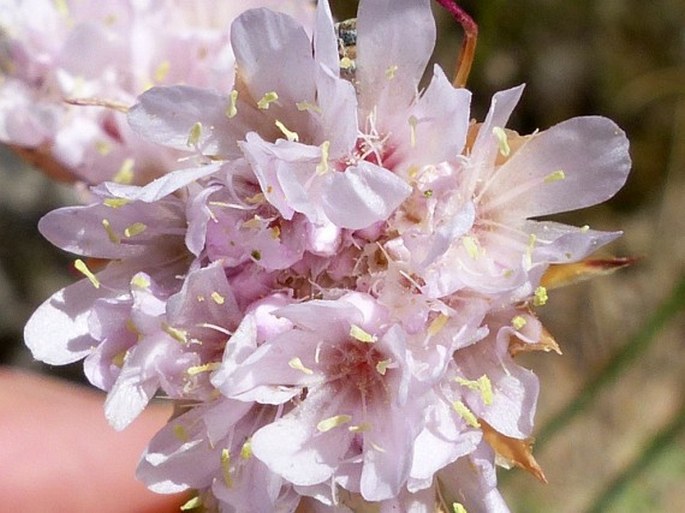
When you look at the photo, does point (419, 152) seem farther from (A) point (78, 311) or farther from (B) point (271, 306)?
(A) point (78, 311)

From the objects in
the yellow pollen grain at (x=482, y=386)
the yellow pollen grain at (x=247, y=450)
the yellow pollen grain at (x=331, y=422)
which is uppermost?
the yellow pollen grain at (x=482, y=386)

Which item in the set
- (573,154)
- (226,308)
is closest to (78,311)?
(226,308)

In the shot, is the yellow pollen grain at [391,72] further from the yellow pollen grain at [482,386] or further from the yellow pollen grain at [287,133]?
the yellow pollen grain at [482,386]

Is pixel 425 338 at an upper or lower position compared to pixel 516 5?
upper

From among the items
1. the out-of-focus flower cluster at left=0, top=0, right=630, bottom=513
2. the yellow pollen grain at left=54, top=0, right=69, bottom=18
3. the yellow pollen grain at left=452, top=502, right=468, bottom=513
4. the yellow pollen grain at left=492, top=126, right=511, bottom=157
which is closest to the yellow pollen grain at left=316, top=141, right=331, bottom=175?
the out-of-focus flower cluster at left=0, top=0, right=630, bottom=513

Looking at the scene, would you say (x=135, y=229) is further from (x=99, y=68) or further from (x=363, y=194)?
(x=99, y=68)

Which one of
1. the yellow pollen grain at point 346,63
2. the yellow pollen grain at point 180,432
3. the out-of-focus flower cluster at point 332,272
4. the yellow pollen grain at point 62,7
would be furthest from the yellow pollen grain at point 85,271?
the yellow pollen grain at point 62,7
